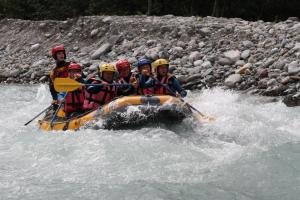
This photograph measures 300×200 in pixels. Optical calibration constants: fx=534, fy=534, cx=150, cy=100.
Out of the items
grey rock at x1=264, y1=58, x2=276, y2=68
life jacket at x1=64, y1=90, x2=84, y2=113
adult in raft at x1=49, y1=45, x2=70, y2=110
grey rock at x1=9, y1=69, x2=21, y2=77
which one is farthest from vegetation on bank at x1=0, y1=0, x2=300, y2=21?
life jacket at x1=64, y1=90, x2=84, y2=113

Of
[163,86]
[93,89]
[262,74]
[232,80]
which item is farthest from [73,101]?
[262,74]

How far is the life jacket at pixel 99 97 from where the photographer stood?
9.33 m

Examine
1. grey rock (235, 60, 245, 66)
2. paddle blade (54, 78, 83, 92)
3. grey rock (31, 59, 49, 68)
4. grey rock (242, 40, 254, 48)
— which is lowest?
grey rock (31, 59, 49, 68)

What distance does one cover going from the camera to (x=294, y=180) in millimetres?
6133

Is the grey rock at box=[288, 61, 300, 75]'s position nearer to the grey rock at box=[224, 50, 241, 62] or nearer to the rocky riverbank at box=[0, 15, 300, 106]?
the rocky riverbank at box=[0, 15, 300, 106]

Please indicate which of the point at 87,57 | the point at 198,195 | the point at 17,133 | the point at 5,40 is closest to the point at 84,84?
the point at 17,133

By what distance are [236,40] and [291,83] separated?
165 inches

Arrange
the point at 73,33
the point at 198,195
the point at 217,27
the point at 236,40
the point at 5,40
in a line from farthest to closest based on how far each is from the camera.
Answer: the point at 5,40 → the point at 73,33 → the point at 217,27 → the point at 236,40 → the point at 198,195

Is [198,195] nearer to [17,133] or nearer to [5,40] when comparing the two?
[17,133]

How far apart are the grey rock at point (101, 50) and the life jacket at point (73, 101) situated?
8.49 meters

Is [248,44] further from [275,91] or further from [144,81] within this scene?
[144,81]

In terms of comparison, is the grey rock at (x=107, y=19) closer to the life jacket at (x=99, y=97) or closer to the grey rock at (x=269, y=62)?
the grey rock at (x=269, y=62)

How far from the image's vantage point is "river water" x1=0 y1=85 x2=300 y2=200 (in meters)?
5.92

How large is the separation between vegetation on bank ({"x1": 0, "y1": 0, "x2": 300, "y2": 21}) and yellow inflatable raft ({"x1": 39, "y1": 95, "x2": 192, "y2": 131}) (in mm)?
16418
